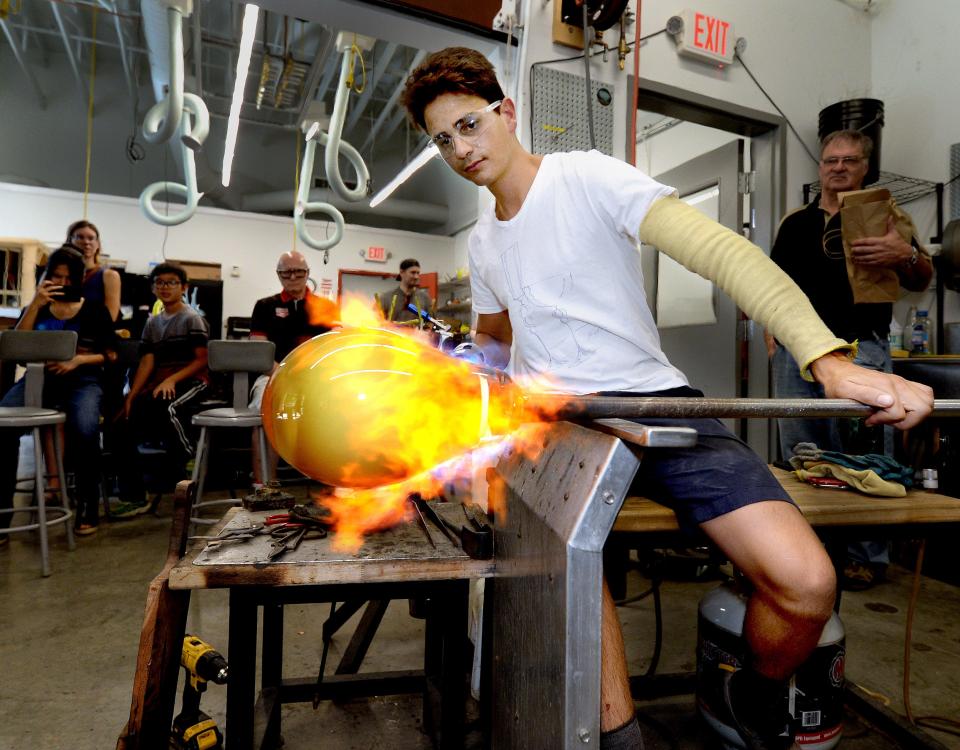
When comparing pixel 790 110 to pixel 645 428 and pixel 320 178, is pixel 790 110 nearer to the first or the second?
pixel 645 428

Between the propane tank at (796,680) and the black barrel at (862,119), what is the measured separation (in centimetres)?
269

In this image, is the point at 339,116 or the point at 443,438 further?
the point at 339,116

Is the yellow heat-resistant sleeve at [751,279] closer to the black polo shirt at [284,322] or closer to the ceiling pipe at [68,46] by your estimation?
the black polo shirt at [284,322]

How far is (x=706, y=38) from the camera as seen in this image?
3092 millimetres

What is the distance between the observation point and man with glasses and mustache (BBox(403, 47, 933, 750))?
940 millimetres

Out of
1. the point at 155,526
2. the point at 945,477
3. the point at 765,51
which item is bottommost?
the point at 155,526

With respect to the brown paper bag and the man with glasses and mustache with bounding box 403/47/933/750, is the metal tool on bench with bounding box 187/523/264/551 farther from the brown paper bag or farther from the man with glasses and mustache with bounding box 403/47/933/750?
the brown paper bag

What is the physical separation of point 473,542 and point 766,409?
1.71 feet

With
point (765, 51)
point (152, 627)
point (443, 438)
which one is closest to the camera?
point (152, 627)

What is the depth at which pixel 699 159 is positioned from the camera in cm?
384

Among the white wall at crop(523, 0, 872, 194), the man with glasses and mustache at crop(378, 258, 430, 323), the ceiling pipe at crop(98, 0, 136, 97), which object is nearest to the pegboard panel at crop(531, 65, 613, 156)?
the white wall at crop(523, 0, 872, 194)

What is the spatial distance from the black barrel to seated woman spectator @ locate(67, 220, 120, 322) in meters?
4.37

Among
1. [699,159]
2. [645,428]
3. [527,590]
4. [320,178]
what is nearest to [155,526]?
[527,590]

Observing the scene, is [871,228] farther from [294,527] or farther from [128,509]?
[128,509]
